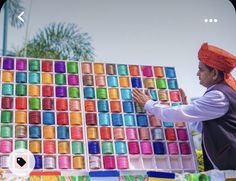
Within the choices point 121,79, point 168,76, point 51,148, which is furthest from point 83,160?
point 168,76

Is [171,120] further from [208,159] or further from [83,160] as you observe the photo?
[83,160]

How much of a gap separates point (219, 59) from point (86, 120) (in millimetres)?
490

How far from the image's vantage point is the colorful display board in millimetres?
1226

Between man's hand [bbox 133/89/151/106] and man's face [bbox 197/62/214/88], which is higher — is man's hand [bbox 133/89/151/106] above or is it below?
below

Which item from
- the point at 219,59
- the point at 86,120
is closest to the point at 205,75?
the point at 219,59

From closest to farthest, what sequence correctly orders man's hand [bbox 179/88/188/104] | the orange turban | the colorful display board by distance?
1. the colorful display board
2. the orange turban
3. man's hand [bbox 179/88/188/104]

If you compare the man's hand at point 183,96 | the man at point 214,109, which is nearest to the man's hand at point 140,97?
the man at point 214,109

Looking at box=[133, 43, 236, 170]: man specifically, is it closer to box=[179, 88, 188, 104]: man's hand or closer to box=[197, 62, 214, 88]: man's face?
box=[197, 62, 214, 88]: man's face

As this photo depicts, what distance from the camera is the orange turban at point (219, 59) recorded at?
135 cm

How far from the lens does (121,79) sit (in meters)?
1.42

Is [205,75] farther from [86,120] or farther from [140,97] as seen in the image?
[86,120]

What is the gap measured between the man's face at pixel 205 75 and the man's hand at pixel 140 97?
0.64 ft

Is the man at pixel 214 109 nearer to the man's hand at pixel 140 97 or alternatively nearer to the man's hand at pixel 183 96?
the man's hand at pixel 140 97

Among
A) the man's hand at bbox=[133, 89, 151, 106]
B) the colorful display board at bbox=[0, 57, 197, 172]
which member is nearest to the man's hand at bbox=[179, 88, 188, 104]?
the colorful display board at bbox=[0, 57, 197, 172]
